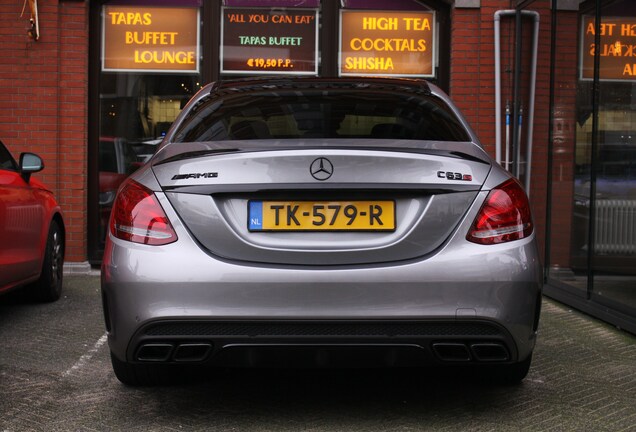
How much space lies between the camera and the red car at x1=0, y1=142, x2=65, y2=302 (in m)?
6.38

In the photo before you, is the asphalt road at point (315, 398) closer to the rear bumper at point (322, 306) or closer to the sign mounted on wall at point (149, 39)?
the rear bumper at point (322, 306)

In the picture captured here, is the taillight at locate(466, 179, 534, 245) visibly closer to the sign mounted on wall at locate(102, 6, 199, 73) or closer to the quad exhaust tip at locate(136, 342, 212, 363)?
the quad exhaust tip at locate(136, 342, 212, 363)

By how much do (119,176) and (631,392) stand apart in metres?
6.77

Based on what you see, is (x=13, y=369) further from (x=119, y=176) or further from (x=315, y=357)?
(x=119, y=176)

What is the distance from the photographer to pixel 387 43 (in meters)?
10.3

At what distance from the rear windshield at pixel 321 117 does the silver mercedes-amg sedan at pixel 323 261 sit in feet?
1.10

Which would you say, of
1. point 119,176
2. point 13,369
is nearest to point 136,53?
point 119,176

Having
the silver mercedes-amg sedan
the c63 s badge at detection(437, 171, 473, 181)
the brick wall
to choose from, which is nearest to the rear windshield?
the silver mercedes-amg sedan

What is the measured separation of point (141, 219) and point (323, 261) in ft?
2.51

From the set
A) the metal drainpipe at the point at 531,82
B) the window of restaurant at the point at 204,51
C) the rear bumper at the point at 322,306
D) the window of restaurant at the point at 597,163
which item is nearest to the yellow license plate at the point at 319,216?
the rear bumper at the point at 322,306

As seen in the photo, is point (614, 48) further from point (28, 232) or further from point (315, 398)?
point (28, 232)

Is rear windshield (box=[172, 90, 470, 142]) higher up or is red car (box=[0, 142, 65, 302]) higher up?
rear windshield (box=[172, 90, 470, 142])

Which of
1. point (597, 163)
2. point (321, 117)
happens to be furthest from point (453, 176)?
point (597, 163)

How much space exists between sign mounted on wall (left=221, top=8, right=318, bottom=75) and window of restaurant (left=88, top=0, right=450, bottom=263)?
0.01 m
